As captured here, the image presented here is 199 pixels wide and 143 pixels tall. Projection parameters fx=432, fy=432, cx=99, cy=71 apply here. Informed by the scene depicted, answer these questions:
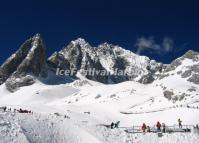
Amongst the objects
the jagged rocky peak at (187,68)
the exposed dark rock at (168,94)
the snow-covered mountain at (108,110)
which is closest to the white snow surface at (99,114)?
the snow-covered mountain at (108,110)

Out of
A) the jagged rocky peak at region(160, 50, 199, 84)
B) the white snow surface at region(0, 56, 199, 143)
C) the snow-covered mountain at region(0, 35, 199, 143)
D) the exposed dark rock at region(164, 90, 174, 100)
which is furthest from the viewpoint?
the jagged rocky peak at region(160, 50, 199, 84)

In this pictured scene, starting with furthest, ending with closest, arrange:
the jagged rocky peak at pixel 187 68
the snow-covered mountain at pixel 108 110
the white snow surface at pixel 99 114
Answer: the jagged rocky peak at pixel 187 68
the snow-covered mountain at pixel 108 110
the white snow surface at pixel 99 114

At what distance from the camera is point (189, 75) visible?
157m

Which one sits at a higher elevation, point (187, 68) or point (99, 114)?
point (187, 68)

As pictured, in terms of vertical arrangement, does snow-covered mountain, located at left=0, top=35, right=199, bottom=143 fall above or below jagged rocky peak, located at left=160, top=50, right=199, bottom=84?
below

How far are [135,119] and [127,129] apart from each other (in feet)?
137

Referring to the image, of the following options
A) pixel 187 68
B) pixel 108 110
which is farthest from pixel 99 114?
pixel 187 68

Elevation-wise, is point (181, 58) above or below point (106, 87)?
above

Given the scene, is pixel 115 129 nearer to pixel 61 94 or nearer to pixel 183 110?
pixel 183 110

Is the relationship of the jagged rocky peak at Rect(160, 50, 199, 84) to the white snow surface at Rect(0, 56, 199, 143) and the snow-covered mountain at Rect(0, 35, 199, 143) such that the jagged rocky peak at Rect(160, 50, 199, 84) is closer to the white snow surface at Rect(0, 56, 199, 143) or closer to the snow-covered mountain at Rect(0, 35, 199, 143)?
the snow-covered mountain at Rect(0, 35, 199, 143)

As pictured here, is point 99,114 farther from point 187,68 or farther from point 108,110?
point 187,68

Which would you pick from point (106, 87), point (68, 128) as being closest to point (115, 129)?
point (68, 128)

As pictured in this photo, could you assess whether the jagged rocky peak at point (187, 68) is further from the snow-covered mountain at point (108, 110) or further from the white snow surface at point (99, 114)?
the white snow surface at point (99, 114)

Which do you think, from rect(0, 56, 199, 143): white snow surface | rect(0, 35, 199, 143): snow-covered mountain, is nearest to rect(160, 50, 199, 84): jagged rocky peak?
rect(0, 35, 199, 143): snow-covered mountain
